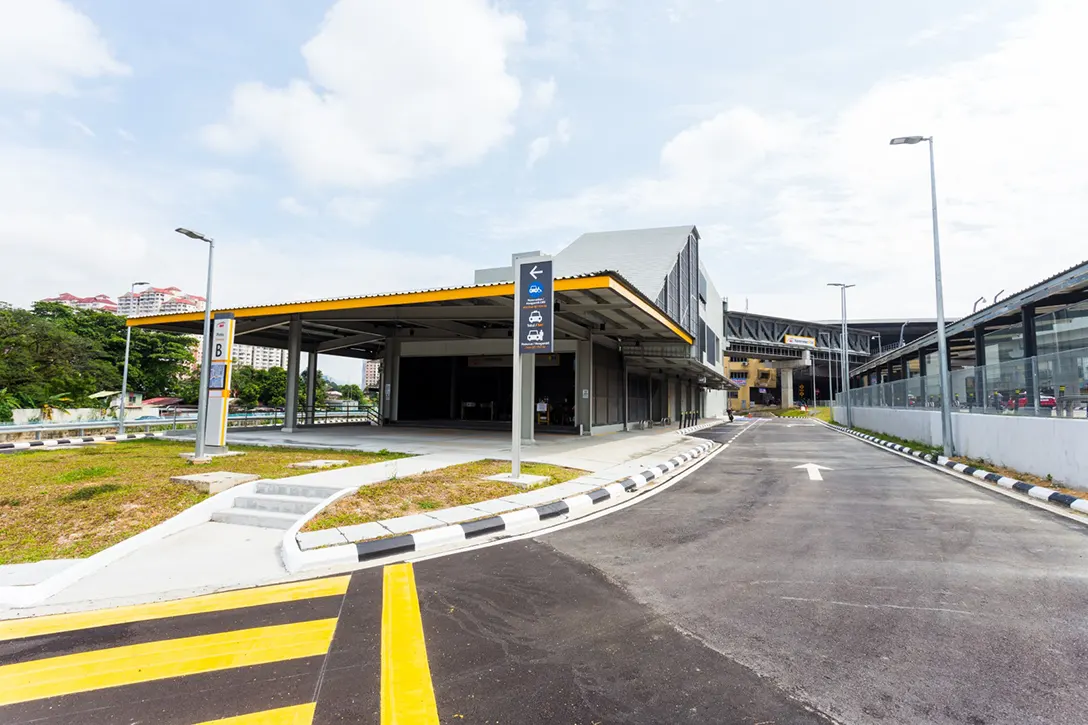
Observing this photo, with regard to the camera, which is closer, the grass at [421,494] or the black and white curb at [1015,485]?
the grass at [421,494]

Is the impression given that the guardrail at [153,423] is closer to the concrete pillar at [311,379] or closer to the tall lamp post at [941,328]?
the concrete pillar at [311,379]

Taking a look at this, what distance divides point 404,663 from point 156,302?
343ft

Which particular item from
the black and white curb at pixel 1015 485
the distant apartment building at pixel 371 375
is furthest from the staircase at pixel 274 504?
the distant apartment building at pixel 371 375

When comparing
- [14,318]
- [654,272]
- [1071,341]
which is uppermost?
[654,272]

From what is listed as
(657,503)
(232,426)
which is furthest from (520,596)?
(232,426)

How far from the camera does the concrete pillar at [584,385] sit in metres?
22.6

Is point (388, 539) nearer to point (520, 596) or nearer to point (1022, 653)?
point (520, 596)

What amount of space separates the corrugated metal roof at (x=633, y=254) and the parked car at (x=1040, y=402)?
19655 mm

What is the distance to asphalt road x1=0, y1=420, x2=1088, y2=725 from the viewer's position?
2.93 metres

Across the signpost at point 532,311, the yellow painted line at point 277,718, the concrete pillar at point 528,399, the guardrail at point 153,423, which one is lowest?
the yellow painted line at point 277,718

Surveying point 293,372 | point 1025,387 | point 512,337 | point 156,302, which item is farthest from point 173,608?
point 156,302

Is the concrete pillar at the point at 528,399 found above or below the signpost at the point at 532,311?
below

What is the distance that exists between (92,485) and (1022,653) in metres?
11.3

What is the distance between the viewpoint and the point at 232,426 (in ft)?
86.9
